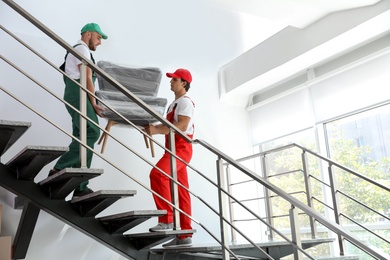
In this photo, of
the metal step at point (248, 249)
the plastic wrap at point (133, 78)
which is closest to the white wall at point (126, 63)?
the plastic wrap at point (133, 78)

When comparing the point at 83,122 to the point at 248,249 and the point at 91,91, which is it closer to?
the point at 91,91

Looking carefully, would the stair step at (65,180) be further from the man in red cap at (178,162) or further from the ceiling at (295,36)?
the ceiling at (295,36)

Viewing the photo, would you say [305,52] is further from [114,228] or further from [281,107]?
[114,228]

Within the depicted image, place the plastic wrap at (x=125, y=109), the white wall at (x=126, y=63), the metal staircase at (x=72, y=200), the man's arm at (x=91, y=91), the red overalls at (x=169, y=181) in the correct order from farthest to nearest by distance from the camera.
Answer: the white wall at (x=126, y=63) < the plastic wrap at (x=125, y=109) < the red overalls at (x=169, y=181) < the man's arm at (x=91, y=91) < the metal staircase at (x=72, y=200)

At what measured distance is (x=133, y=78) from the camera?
3309mm

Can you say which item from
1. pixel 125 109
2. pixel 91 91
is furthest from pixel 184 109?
pixel 91 91

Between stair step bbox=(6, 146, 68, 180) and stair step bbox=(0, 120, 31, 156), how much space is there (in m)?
0.10

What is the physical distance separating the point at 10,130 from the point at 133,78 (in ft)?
4.28

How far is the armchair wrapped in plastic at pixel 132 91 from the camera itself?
10.5 feet

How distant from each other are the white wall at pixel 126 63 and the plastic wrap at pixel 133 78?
0.63m

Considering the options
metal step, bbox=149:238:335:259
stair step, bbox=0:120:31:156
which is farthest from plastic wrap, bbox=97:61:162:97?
metal step, bbox=149:238:335:259

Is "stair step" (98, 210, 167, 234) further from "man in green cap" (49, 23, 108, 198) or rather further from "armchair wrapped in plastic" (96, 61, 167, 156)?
"armchair wrapped in plastic" (96, 61, 167, 156)

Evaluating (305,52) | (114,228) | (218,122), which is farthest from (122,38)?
(114,228)

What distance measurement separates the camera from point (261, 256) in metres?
3.05
